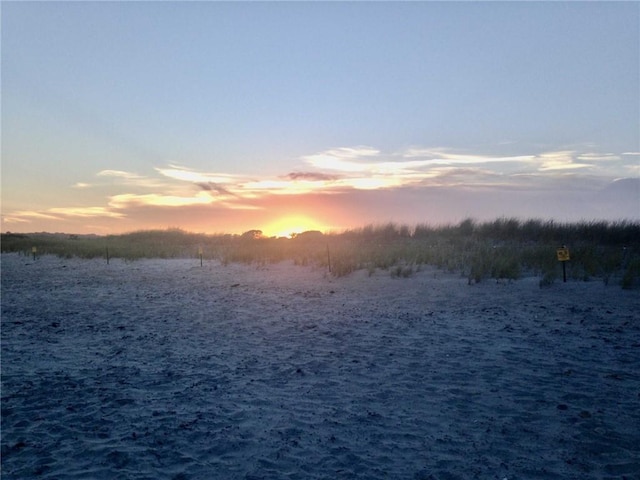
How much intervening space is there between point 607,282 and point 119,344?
10.9m

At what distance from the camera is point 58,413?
17.8 feet

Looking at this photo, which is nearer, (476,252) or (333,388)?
(333,388)

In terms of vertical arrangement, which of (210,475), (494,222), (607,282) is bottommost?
(210,475)

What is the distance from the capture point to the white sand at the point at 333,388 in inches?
168

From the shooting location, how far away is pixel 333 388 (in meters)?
6.00

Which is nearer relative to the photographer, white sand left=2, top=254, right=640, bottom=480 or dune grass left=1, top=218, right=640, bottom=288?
white sand left=2, top=254, right=640, bottom=480

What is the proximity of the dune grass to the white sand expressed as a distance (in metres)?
1.70

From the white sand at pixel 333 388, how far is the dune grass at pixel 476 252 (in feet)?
5.58

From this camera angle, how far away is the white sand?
14.0 feet

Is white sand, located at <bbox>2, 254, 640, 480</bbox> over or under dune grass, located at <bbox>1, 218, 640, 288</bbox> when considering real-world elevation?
under

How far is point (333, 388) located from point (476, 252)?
12204mm

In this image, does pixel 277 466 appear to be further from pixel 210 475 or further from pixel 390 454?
pixel 390 454

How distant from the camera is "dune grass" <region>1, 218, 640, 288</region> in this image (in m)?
13.2

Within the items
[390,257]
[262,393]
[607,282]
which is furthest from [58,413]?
[390,257]
